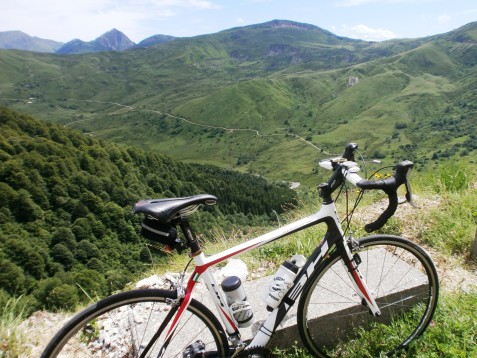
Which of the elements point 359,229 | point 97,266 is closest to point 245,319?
point 359,229

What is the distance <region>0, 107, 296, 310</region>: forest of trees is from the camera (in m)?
53.6

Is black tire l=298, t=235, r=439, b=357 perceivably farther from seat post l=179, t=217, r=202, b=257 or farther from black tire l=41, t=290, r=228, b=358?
seat post l=179, t=217, r=202, b=257

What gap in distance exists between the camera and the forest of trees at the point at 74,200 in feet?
176

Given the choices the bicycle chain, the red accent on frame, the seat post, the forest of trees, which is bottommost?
the forest of trees

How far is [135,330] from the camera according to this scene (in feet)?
12.6

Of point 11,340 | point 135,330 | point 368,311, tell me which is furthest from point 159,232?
point 368,311

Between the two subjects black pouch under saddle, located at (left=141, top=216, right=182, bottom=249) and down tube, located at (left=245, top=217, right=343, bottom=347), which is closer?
black pouch under saddle, located at (left=141, top=216, right=182, bottom=249)

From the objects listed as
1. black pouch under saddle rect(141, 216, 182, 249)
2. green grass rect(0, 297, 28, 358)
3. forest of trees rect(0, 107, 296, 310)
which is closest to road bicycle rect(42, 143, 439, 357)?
black pouch under saddle rect(141, 216, 182, 249)

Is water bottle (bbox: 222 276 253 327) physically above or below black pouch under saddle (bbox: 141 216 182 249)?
below

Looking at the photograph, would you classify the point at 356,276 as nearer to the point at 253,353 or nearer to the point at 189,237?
the point at 253,353

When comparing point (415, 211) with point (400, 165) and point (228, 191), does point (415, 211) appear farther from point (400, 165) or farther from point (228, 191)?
point (228, 191)

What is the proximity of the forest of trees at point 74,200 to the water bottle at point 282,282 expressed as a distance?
44.5 metres

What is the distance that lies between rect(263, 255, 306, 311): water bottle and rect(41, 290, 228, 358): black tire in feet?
1.99

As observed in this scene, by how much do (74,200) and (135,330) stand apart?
243ft
